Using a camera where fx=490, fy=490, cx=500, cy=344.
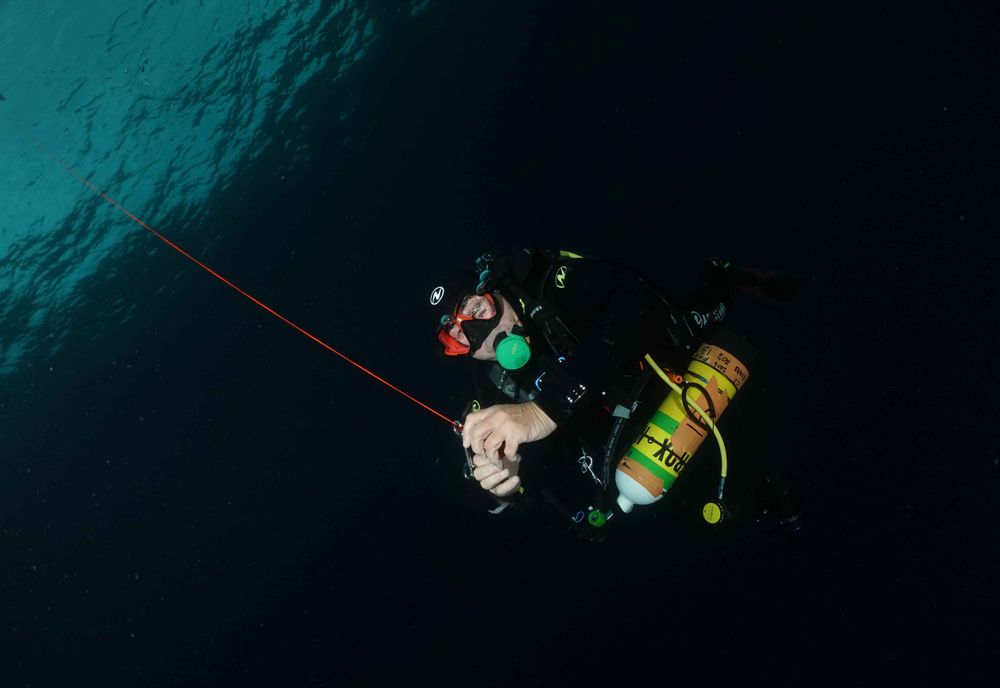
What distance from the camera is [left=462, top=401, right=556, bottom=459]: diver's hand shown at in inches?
107

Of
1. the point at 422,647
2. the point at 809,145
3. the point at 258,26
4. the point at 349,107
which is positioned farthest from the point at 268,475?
the point at 809,145

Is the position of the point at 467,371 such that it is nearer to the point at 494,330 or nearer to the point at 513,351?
the point at 494,330

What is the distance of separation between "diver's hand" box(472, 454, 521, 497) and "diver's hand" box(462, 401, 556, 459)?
0.34ft

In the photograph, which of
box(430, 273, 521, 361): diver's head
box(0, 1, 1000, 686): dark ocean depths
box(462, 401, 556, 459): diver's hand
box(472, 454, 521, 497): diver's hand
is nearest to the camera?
box(462, 401, 556, 459): diver's hand

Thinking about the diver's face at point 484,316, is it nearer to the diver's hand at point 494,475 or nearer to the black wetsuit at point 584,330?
the black wetsuit at point 584,330

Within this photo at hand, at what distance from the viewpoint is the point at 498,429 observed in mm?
2746

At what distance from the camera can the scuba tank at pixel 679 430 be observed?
324 centimetres

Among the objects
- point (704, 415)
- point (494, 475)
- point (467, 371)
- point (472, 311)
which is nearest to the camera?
point (494, 475)

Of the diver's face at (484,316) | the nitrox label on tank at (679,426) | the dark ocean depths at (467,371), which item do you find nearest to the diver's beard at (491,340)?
the diver's face at (484,316)

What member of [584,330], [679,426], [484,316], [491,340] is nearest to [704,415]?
[679,426]

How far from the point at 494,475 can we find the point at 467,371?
744cm

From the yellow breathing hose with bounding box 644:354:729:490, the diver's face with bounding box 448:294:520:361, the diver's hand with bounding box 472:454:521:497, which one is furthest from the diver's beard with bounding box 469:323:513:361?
the yellow breathing hose with bounding box 644:354:729:490

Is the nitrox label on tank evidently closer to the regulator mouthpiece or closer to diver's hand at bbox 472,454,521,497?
diver's hand at bbox 472,454,521,497

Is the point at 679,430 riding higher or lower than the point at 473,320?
lower
